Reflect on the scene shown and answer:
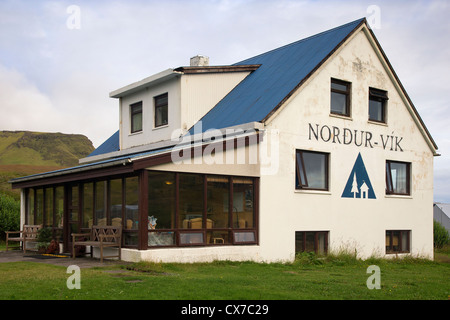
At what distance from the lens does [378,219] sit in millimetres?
21766

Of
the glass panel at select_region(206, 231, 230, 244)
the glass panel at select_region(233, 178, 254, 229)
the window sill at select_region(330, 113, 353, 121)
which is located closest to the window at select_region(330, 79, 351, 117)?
the window sill at select_region(330, 113, 353, 121)

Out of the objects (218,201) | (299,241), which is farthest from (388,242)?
(218,201)

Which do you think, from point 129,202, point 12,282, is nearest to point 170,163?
point 129,202

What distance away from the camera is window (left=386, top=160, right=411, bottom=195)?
22.5 metres

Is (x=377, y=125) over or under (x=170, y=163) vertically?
over

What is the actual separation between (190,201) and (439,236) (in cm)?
1996

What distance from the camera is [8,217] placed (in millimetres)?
26172

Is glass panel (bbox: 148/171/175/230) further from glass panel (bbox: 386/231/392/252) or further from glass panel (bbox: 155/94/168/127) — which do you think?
glass panel (bbox: 386/231/392/252)

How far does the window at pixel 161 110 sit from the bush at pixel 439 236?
685 inches

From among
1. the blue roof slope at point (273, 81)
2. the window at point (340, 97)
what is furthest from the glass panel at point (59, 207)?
the window at point (340, 97)

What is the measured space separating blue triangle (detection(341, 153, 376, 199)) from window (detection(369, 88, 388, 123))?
2.29 metres

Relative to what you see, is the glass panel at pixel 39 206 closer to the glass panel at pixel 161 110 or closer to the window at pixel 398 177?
the glass panel at pixel 161 110
